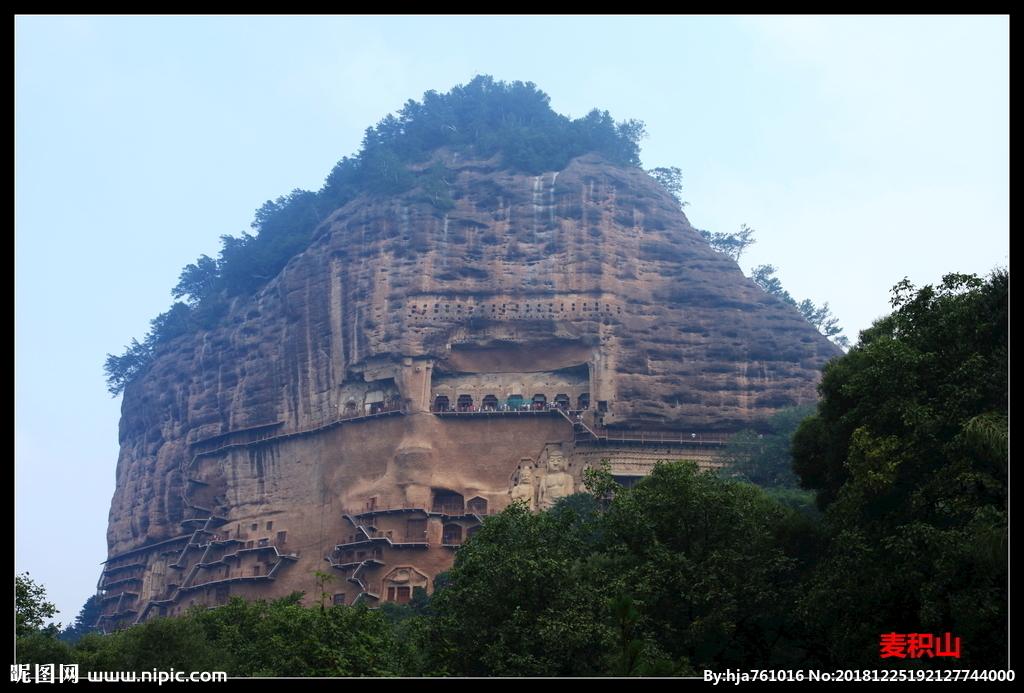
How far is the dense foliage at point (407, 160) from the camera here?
48.9 metres

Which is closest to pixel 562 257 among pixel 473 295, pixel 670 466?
pixel 473 295

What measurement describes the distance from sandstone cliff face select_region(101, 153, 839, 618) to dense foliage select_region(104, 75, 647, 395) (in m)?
1.54

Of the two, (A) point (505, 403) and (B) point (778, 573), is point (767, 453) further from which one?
(B) point (778, 573)

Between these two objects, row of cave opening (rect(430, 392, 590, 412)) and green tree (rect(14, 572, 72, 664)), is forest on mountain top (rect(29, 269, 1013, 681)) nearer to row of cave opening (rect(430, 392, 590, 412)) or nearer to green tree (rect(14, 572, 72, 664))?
green tree (rect(14, 572, 72, 664))

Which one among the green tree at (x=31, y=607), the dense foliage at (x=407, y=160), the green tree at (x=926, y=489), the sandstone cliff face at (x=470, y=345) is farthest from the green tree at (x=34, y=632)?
the dense foliage at (x=407, y=160)

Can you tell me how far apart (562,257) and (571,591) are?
2729 cm

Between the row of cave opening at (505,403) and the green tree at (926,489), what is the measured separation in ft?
77.7

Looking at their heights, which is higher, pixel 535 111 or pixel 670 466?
pixel 535 111

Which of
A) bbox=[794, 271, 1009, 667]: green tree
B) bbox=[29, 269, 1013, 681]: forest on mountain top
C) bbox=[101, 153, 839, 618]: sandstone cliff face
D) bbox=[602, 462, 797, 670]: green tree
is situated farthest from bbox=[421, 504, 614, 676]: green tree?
bbox=[101, 153, 839, 618]: sandstone cliff face

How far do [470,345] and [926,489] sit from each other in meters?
28.8

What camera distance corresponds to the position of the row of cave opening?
42.4 meters

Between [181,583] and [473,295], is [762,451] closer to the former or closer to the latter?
[473,295]

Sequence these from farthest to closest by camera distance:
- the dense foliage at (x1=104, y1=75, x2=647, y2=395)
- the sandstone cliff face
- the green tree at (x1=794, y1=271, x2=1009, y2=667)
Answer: the dense foliage at (x1=104, y1=75, x2=647, y2=395), the sandstone cliff face, the green tree at (x1=794, y1=271, x2=1009, y2=667)

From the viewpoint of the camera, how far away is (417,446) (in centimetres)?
4097
